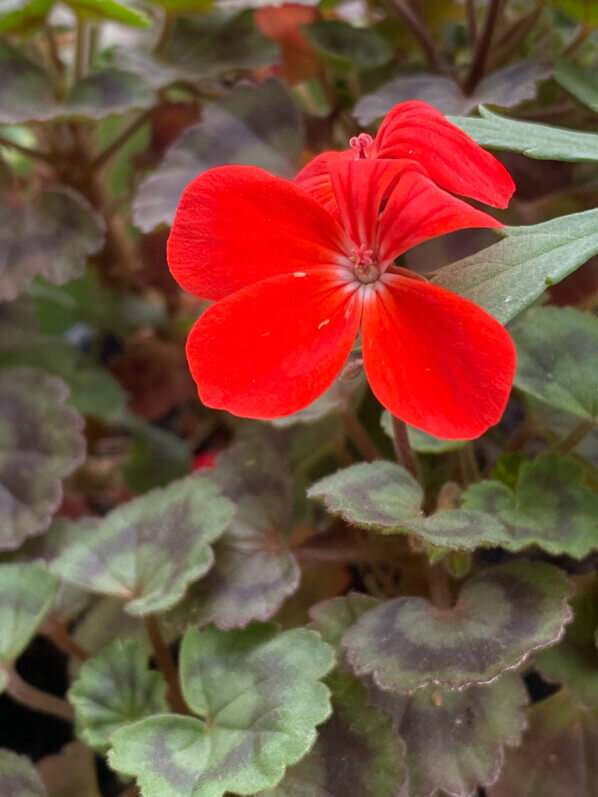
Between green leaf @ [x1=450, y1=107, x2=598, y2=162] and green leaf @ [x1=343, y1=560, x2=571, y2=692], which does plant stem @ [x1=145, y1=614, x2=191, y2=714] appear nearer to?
green leaf @ [x1=343, y1=560, x2=571, y2=692]

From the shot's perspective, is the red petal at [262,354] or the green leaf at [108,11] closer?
the red petal at [262,354]

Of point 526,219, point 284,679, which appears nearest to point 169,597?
point 284,679

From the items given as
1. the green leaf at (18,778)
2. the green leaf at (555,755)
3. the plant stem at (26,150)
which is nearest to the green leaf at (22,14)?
the plant stem at (26,150)

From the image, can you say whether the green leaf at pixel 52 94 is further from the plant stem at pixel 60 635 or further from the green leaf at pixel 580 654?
the green leaf at pixel 580 654

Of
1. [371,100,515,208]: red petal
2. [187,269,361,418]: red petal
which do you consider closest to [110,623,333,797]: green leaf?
[187,269,361,418]: red petal

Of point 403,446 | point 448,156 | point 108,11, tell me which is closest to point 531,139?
point 448,156

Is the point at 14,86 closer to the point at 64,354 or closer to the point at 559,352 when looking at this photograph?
the point at 64,354
